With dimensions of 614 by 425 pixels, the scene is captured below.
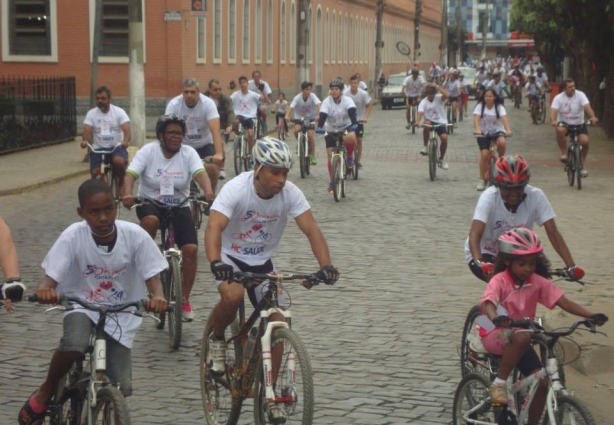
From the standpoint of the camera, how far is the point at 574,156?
20.3 meters

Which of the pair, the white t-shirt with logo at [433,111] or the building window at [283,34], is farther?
the building window at [283,34]

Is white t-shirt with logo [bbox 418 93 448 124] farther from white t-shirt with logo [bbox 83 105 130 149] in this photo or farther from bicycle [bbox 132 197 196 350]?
bicycle [bbox 132 197 196 350]

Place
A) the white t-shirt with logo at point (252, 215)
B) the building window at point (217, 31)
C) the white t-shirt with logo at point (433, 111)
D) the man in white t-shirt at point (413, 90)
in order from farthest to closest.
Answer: the building window at point (217, 31), the man in white t-shirt at point (413, 90), the white t-shirt with logo at point (433, 111), the white t-shirt with logo at point (252, 215)

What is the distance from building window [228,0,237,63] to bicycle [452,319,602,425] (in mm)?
39777

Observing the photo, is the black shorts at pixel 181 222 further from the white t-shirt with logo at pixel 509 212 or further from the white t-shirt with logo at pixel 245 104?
the white t-shirt with logo at pixel 245 104

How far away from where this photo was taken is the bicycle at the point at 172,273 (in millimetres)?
8883

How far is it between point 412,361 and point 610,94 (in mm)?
25537

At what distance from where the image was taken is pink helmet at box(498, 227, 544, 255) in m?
6.04

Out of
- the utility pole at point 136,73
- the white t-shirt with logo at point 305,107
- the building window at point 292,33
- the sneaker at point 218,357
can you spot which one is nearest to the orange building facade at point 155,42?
the building window at point 292,33

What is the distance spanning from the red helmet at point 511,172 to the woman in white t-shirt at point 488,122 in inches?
496

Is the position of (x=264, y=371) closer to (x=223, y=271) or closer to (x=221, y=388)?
(x=223, y=271)

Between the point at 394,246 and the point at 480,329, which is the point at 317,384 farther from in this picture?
the point at 394,246

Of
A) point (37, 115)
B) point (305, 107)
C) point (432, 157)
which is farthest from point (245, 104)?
point (37, 115)

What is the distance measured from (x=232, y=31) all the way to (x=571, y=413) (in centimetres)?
4145
